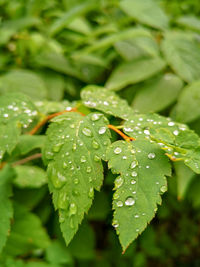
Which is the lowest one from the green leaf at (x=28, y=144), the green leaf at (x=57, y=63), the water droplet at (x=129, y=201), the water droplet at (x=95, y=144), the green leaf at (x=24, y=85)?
the green leaf at (x=24, y=85)

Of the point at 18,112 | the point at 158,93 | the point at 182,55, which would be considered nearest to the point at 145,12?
the point at 182,55

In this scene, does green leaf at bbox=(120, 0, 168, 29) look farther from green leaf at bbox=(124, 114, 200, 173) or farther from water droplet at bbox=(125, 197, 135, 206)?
water droplet at bbox=(125, 197, 135, 206)

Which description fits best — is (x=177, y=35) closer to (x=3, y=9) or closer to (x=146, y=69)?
(x=146, y=69)

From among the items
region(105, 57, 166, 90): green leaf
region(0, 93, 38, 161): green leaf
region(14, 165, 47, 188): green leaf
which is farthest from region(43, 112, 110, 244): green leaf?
region(105, 57, 166, 90): green leaf

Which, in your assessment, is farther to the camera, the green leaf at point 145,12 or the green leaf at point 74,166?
the green leaf at point 145,12

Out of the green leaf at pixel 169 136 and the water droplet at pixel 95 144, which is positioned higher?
the green leaf at pixel 169 136

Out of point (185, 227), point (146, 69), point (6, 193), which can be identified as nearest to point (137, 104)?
point (146, 69)

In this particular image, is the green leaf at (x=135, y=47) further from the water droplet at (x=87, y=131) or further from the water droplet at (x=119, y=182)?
the water droplet at (x=119, y=182)

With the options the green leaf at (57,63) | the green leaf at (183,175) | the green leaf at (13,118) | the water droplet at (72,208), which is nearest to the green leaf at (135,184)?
the water droplet at (72,208)
